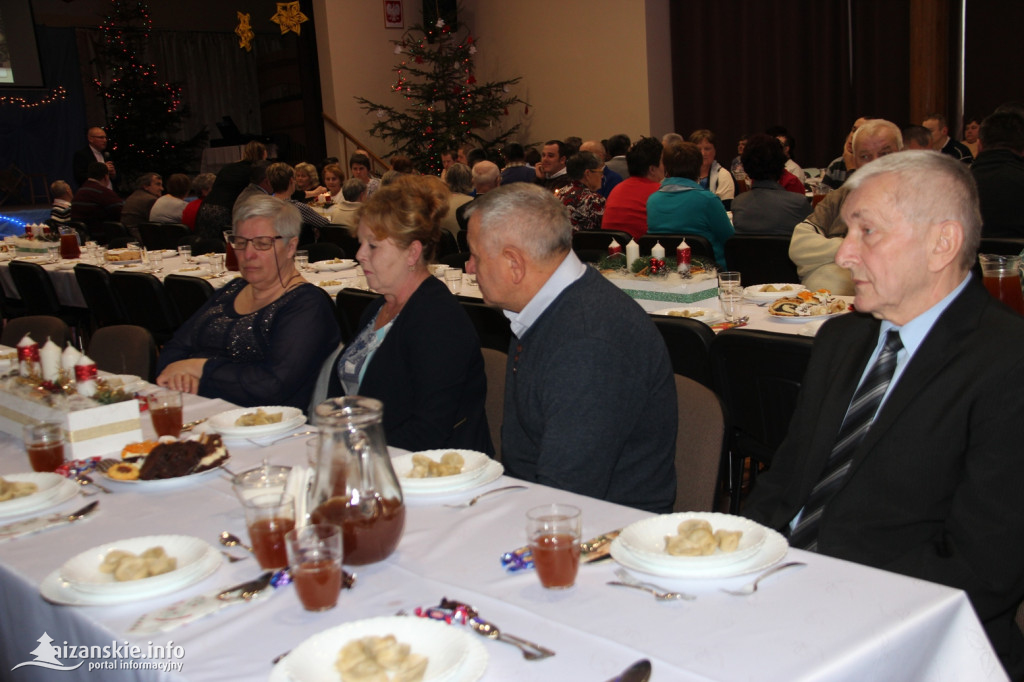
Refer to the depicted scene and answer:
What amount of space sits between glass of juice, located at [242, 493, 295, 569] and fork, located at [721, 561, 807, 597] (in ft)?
2.23

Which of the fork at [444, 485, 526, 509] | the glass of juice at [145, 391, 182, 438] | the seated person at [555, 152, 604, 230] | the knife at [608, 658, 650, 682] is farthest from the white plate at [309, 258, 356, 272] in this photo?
the knife at [608, 658, 650, 682]

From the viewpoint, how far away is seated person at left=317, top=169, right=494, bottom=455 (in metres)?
2.48

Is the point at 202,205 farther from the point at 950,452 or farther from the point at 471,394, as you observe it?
the point at 950,452

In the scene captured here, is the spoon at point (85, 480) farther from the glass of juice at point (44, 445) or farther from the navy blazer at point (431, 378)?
the navy blazer at point (431, 378)

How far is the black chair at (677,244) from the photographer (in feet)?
16.6

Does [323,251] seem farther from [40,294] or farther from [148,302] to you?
[40,294]

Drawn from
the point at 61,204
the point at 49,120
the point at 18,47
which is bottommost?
the point at 61,204

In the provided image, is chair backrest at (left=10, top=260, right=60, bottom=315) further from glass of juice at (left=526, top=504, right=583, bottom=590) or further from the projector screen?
the projector screen

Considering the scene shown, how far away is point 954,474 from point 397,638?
101cm

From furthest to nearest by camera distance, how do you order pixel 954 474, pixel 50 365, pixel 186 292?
pixel 186 292, pixel 50 365, pixel 954 474

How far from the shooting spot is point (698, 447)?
2.15 meters

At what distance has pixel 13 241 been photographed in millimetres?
8086

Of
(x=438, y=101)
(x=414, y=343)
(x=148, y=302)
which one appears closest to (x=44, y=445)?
(x=414, y=343)

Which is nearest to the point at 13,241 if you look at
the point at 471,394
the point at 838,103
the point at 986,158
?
the point at 471,394
